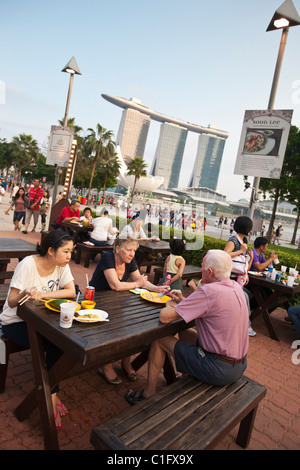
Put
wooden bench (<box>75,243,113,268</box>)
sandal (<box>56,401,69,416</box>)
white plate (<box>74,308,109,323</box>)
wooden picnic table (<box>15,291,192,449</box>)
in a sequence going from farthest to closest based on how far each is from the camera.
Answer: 1. wooden bench (<box>75,243,113,268</box>)
2. sandal (<box>56,401,69,416</box>)
3. white plate (<box>74,308,109,323</box>)
4. wooden picnic table (<box>15,291,192,449</box>)

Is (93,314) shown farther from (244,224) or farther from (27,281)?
(244,224)

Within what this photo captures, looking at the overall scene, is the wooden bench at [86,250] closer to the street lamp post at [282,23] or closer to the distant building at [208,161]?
the street lamp post at [282,23]

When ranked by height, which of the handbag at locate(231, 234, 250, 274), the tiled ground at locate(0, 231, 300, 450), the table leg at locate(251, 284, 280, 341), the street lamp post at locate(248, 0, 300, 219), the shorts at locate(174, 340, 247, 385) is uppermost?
the street lamp post at locate(248, 0, 300, 219)

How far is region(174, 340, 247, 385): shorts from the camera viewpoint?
7.43ft

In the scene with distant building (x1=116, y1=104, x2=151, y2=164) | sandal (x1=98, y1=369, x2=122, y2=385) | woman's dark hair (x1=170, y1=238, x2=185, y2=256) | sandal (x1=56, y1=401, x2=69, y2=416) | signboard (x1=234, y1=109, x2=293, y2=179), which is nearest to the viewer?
sandal (x1=56, y1=401, x2=69, y2=416)

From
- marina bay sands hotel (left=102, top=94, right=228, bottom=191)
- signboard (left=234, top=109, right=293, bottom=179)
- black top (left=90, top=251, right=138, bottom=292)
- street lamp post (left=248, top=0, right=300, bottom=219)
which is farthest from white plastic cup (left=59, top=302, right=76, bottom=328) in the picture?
marina bay sands hotel (left=102, top=94, right=228, bottom=191)

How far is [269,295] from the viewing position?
5598mm

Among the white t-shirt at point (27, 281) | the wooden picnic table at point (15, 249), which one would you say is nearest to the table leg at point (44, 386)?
the white t-shirt at point (27, 281)

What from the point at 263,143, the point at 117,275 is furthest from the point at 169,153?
the point at 117,275

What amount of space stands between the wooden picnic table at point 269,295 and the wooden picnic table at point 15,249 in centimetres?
359

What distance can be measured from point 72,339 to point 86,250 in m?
5.63

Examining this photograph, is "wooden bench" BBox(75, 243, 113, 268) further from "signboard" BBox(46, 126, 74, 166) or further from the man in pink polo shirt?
the man in pink polo shirt

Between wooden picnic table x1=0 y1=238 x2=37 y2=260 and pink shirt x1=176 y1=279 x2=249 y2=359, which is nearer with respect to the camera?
pink shirt x1=176 y1=279 x2=249 y2=359

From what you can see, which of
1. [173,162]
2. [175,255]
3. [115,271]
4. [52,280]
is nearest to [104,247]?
[175,255]
